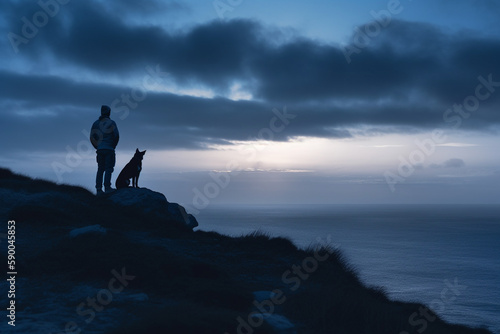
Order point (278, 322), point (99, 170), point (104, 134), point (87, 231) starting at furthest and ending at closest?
point (99, 170) → point (104, 134) → point (87, 231) → point (278, 322)

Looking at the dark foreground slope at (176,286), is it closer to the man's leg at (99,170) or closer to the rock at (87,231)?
the rock at (87,231)

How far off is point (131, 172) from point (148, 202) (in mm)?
1889

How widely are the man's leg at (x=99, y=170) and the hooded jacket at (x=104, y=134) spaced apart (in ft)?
1.40

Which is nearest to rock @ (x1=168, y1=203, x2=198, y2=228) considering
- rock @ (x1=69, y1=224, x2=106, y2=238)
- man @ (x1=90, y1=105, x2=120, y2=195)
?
man @ (x1=90, y1=105, x2=120, y2=195)

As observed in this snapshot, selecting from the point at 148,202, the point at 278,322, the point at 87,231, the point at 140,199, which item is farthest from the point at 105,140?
the point at 278,322

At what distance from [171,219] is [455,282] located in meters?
58.8

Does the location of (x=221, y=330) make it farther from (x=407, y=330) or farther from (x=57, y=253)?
(x=57, y=253)

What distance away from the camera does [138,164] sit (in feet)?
63.9

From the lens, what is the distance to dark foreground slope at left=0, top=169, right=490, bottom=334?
6.16 m

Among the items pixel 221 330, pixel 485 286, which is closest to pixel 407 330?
pixel 221 330

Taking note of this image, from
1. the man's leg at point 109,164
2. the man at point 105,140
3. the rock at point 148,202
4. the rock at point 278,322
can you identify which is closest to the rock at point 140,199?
the rock at point 148,202

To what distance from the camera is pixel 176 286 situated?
328 inches

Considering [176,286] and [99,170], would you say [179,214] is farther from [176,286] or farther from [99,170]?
[176,286]

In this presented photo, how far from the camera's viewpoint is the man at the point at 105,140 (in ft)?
59.7
